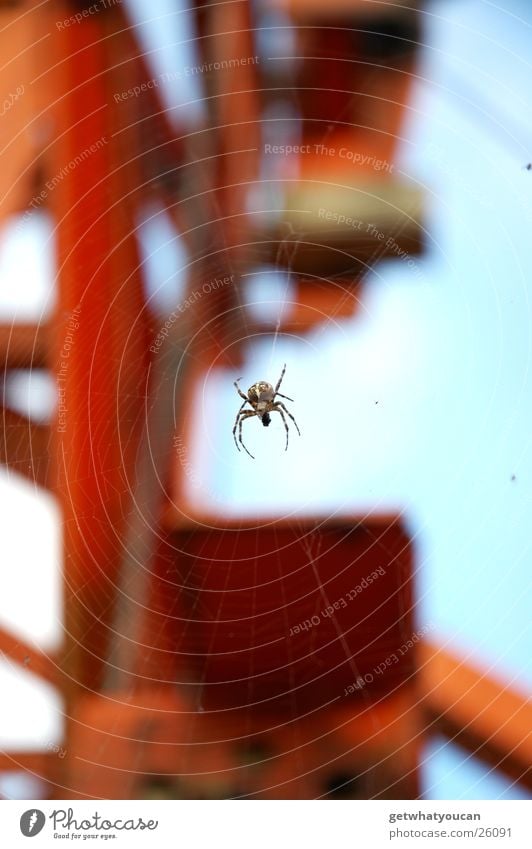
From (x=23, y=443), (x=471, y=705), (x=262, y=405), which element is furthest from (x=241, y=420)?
(x=471, y=705)

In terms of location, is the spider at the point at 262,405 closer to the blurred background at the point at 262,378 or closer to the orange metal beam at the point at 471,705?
the blurred background at the point at 262,378

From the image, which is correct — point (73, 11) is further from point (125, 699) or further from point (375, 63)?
point (125, 699)

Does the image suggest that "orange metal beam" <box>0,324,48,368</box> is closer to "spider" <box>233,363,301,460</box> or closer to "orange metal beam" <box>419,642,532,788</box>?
"spider" <box>233,363,301,460</box>

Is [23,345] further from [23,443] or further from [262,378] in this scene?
[262,378]

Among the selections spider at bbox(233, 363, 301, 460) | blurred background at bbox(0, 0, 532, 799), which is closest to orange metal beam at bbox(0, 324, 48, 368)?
blurred background at bbox(0, 0, 532, 799)

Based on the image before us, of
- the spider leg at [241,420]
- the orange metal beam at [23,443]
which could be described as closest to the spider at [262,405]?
the spider leg at [241,420]

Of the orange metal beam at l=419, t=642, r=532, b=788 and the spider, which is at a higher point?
the spider

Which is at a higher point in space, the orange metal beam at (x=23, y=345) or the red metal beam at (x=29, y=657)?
the orange metal beam at (x=23, y=345)

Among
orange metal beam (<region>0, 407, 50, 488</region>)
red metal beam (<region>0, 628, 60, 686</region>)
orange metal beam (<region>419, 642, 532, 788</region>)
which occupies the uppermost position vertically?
orange metal beam (<region>0, 407, 50, 488</region>)

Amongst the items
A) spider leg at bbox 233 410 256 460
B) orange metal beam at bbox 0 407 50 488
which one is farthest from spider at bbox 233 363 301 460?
orange metal beam at bbox 0 407 50 488

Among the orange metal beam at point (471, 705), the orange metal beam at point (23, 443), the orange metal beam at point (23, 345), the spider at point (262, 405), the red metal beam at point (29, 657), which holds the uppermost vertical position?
the orange metal beam at point (23, 345)
